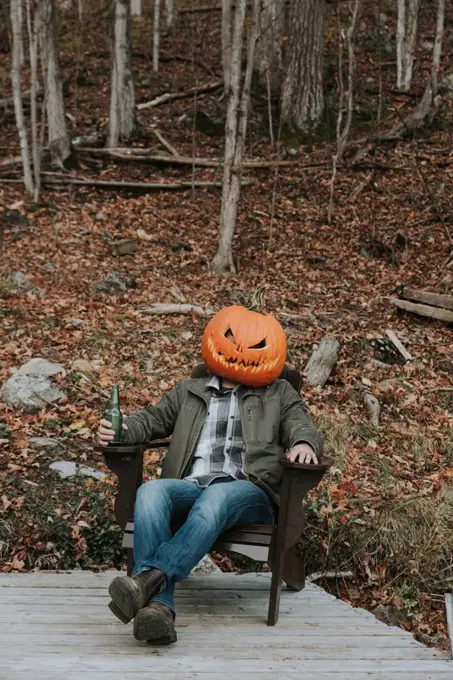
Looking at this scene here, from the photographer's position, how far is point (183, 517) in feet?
14.2

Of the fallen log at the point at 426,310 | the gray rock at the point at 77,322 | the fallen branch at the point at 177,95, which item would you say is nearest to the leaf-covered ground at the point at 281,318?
the gray rock at the point at 77,322

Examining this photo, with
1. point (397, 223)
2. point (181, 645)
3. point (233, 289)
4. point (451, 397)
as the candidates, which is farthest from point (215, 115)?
point (181, 645)

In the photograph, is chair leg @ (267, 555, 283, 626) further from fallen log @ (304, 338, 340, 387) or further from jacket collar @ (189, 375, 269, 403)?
fallen log @ (304, 338, 340, 387)

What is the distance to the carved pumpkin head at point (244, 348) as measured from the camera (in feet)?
14.8

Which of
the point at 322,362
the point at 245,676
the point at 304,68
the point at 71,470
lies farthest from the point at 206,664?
the point at 304,68

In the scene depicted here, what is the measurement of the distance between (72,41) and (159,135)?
11408 millimetres

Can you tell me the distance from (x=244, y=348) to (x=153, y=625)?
1.60m

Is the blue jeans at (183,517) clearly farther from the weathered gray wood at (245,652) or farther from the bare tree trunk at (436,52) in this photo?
the bare tree trunk at (436,52)

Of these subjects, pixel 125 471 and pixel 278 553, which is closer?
pixel 278 553

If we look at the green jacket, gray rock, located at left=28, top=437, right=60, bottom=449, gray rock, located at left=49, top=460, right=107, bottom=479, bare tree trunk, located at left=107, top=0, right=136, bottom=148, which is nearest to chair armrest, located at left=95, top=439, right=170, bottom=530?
the green jacket

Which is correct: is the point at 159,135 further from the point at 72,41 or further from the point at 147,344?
the point at 72,41

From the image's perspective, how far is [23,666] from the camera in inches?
129

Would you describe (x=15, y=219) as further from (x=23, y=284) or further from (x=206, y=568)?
(x=206, y=568)

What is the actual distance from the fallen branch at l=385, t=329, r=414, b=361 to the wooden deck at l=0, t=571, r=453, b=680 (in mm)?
4947
